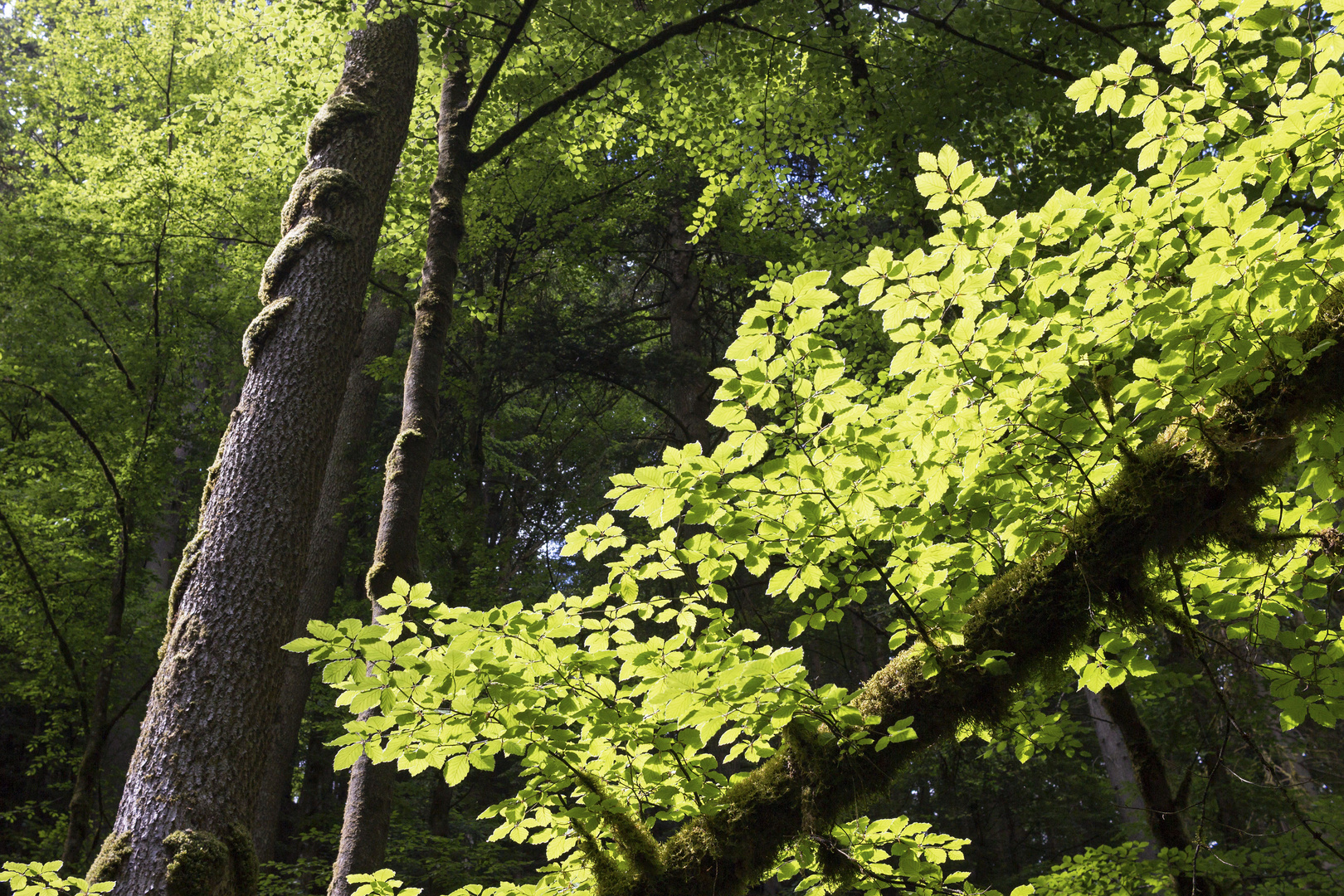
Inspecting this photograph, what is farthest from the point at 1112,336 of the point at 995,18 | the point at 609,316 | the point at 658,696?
the point at 609,316

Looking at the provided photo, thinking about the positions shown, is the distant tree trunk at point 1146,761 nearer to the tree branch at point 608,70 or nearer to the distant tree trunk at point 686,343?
the tree branch at point 608,70

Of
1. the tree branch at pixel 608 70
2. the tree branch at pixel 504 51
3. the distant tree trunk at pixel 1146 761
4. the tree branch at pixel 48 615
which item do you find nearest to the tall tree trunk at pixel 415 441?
the tree branch at pixel 608 70

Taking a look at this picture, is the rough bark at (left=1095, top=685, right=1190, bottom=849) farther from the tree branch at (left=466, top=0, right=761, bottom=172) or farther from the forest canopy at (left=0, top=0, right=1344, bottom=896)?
the tree branch at (left=466, top=0, right=761, bottom=172)

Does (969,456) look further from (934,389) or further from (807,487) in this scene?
(807,487)

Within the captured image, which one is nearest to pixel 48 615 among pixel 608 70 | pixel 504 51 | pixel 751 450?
pixel 504 51

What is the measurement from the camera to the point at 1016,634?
258 cm

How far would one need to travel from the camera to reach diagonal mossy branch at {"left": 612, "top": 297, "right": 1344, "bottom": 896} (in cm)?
245

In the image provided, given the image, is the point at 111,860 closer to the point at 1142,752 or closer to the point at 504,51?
the point at 504,51

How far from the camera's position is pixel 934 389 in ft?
7.61

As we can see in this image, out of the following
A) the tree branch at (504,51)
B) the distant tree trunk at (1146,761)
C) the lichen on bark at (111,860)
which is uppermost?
the tree branch at (504,51)

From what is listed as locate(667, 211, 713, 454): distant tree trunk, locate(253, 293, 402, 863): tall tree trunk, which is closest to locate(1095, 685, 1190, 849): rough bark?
locate(667, 211, 713, 454): distant tree trunk

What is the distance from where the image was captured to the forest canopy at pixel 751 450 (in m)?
2.25

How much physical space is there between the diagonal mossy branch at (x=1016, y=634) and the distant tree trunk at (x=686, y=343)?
20.8ft

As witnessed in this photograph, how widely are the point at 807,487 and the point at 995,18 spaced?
476 centimetres
